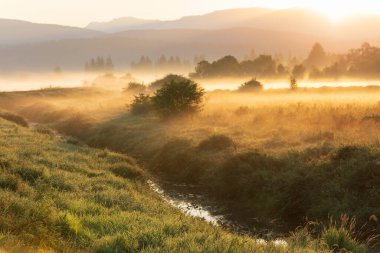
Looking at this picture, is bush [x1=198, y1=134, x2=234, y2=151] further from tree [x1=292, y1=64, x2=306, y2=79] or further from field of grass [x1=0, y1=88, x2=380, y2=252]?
tree [x1=292, y1=64, x2=306, y2=79]

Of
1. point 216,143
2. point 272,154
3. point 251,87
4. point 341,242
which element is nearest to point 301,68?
point 251,87

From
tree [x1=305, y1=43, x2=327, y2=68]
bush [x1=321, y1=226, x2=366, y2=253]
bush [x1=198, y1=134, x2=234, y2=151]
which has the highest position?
tree [x1=305, y1=43, x2=327, y2=68]

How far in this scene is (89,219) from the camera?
13.1 metres

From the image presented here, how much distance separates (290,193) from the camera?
66.6 ft

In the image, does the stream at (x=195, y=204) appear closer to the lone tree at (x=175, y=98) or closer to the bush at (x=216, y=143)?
the bush at (x=216, y=143)

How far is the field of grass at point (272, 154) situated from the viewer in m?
18.9

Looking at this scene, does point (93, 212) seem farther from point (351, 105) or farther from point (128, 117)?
point (128, 117)

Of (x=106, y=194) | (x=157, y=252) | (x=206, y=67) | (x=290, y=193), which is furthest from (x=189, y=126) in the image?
(x=206, y=67)

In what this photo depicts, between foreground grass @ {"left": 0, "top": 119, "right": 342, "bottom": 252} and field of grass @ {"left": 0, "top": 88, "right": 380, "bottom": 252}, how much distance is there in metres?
4.21

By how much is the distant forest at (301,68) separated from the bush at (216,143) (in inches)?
2838

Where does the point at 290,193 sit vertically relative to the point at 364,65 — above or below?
below

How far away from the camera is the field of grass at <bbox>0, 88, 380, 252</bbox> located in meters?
18.9

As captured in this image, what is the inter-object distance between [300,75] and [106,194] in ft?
342

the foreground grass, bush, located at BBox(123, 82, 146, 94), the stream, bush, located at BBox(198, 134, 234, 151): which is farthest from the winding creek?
bush, located at BBox(123, 82, 146, 94)
